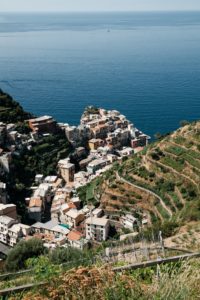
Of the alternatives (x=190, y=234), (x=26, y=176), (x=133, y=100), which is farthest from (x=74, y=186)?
(x=133, y=100)

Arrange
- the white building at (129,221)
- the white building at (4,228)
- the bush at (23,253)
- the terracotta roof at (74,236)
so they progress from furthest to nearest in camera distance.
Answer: the white building at (4,228)
the terracotta roof at (74,236)
the white building at (129,221)
the bush at (23,253)

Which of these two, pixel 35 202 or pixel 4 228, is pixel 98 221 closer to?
pixel 4 228

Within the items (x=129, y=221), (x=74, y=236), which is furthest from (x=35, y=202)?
(x=129, y=221)

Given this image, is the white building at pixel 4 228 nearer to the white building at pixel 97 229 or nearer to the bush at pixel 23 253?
the white building at pixel 97 229

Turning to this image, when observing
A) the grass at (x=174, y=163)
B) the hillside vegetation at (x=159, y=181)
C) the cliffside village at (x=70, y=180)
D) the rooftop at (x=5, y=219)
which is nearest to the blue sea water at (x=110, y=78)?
the cliffside village at (x=70, y=180)

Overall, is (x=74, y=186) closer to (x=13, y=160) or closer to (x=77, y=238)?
(x=13, y=160)

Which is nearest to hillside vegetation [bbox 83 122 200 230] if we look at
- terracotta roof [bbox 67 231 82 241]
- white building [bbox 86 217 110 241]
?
white building [bbox 86 217 110 241]

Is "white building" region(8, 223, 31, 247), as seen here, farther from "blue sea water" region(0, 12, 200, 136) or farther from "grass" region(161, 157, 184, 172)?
"blue sea water" region(0, 12, 200, 136)
